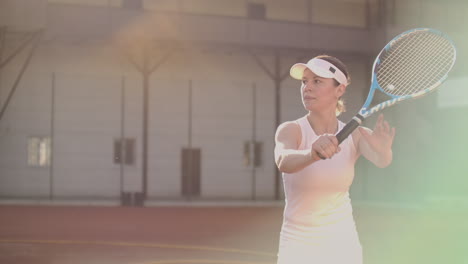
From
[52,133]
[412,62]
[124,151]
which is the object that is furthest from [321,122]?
[52,133]

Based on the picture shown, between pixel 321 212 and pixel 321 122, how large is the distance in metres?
0.48

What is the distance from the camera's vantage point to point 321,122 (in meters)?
3.62

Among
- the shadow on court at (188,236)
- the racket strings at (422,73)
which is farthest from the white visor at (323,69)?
the shadow on court at (188,236)

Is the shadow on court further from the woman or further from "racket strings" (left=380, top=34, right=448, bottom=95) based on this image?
the woman

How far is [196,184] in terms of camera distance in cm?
2814

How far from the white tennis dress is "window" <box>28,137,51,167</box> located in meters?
24.7

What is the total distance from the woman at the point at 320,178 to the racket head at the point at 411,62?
0.63 metres

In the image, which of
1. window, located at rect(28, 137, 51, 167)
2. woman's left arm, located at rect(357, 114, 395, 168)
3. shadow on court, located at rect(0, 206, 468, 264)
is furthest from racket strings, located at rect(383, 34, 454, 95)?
window, located at rect(28, 137, 51, 167)

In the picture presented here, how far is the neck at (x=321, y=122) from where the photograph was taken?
3612 mm

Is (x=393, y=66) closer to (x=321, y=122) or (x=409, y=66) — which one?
(x=409, y=66)

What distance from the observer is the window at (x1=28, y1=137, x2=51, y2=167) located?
26.9m

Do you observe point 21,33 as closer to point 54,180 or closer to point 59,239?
point 54,180

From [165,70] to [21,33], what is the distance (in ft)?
19.8

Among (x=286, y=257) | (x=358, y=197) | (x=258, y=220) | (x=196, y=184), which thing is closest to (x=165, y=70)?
(x=196, y=184)
